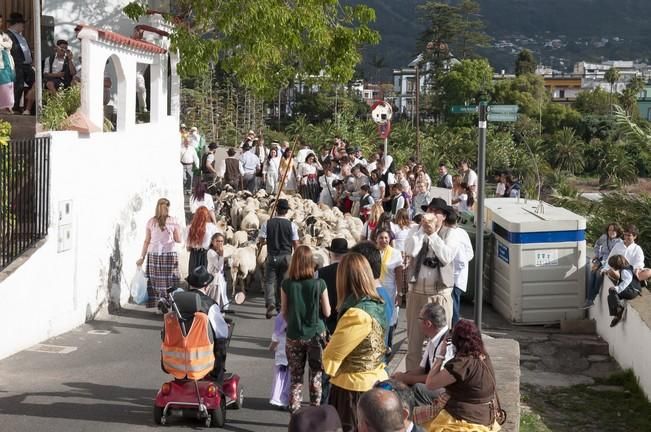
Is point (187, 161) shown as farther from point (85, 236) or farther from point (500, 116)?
point (500, 116)

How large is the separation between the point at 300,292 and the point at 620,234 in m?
8.23

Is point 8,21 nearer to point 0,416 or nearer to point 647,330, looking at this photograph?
point 0,416

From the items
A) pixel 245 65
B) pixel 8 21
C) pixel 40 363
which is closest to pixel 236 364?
pixel 40 363

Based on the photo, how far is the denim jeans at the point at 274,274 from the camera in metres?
14.2

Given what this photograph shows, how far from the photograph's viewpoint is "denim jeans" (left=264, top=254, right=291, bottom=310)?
1423cm

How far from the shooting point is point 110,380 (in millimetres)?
11203

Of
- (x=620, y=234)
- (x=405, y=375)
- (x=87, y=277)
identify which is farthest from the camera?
(x=620, y=234)

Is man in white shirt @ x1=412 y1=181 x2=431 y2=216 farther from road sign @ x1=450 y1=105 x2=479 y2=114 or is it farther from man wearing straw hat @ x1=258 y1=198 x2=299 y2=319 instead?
road sign @ x1=450 y1=105 x2=479 y2=114

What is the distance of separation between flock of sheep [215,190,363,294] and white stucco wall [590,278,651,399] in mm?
4088

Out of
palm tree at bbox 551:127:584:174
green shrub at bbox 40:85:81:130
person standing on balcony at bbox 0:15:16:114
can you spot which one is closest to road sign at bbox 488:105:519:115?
green shrub at bbox 40:85:81:130

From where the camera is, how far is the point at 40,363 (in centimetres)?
1182

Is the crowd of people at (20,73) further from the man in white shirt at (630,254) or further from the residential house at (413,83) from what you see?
the residential house at (413,83)

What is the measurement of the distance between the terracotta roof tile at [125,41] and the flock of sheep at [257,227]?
3103 millimetres

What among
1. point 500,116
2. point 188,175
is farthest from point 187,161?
point 500,116
